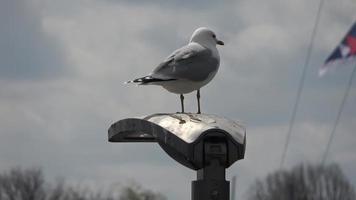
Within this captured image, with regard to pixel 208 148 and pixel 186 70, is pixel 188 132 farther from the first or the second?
pixel 186 70

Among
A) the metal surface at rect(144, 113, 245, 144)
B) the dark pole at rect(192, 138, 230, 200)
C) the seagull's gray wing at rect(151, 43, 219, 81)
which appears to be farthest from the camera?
the seagull's gray wing at rect(151, 43, 219, 81)

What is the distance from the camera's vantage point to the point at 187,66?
15289mm

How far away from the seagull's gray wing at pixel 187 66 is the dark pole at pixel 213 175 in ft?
10.3

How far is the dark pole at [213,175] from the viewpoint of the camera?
1207cm

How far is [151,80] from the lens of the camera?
15.3m

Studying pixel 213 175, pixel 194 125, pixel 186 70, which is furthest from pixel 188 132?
pixel 186 70

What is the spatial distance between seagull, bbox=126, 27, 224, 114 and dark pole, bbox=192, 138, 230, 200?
295 cm

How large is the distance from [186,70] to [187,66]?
50mm

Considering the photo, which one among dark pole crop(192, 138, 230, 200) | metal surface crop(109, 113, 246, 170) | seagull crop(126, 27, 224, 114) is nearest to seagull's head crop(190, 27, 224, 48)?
seagull crop(126, 27, 224, 114)

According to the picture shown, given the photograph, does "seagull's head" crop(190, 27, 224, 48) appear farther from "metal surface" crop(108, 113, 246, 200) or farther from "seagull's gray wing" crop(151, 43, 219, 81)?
"metal surface" crop(108, 113, 246, 200)

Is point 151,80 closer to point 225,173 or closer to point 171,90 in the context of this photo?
point 171,90

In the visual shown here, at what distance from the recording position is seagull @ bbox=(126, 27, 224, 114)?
1526 centimetres

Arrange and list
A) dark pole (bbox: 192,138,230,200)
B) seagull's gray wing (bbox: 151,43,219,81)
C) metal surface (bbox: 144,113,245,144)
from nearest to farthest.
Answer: dark pole (bbox: 192,138,230,200)
metal surface (bbox: 144,113,245,144)
seagull's gray wing (bbox: 151,43,219,81)

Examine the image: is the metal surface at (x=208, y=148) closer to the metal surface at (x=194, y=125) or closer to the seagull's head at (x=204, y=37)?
the metal surface at (x=194, y=125)
